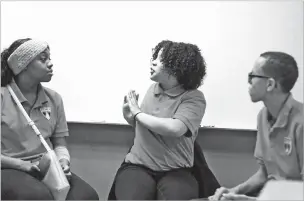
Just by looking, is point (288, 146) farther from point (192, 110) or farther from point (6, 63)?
point (6, 63)

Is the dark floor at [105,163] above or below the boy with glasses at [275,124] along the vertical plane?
below

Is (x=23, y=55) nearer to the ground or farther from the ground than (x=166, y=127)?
farther from the ground

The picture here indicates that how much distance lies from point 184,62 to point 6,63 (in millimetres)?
727

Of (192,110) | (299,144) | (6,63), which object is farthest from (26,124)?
(299,144)

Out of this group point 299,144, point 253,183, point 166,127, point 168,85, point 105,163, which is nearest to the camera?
point 299,144

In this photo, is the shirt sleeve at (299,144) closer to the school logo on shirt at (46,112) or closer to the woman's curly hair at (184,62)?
the woman's curly hair at (184,62)

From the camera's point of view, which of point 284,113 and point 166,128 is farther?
point 166,128

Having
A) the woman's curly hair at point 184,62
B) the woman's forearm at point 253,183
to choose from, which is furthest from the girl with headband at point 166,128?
the woman's forearm at point 253,183

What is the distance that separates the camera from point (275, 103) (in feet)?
5.59

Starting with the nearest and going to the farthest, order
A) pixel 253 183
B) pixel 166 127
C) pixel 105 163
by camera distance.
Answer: pixel 253 183 < pixel 166 127 < pixel 105 163

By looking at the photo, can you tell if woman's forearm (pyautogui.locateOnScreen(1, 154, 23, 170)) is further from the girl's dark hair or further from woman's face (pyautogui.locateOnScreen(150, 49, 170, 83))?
woman's face (pyautogui.locateOnScreen(150, 49, 170, 83))

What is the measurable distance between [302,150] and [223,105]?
48cm

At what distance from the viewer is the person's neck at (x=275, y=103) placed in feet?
5.55

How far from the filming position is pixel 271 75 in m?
1.69
